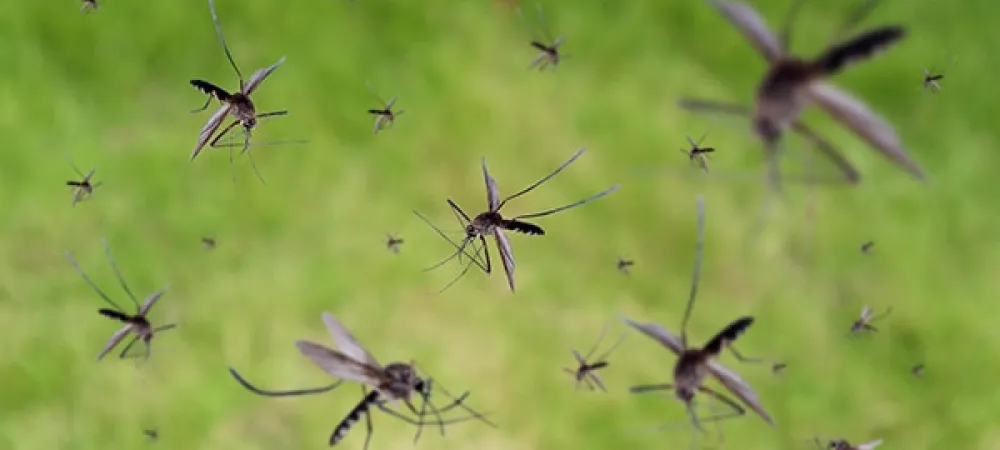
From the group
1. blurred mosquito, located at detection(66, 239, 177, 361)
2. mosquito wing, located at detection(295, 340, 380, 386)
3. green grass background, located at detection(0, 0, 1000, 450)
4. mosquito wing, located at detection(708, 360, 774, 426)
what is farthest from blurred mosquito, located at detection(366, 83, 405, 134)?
mosquito wing, located at detection(708, 360, 774, 426)

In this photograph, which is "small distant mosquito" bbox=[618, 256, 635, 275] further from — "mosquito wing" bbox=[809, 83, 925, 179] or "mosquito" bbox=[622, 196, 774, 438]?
"mosquito wing" bbox=[809, 83, 925, 179]

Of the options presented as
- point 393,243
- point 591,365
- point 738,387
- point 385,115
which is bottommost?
point 738,387

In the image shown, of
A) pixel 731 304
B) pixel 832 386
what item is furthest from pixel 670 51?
pixel 832 386

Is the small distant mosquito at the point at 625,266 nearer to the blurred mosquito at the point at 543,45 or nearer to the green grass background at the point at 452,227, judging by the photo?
the green grass background at the point at 452,227

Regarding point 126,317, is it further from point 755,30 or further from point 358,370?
point 755,30

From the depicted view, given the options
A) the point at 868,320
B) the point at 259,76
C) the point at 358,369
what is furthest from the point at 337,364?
the point at 868,320
